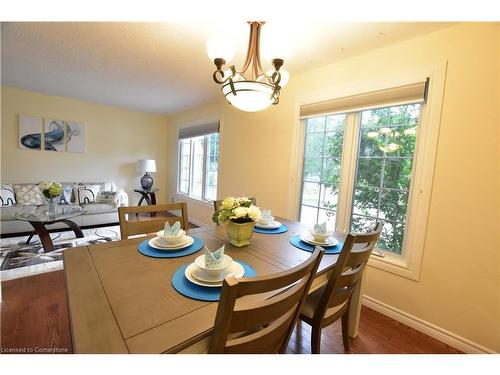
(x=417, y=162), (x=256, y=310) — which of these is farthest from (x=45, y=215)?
(x=417, y=162)

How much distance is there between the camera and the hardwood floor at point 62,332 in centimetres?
144

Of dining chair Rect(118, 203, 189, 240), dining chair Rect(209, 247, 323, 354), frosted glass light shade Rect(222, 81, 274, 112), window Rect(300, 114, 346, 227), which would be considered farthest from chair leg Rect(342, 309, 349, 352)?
frosted glass light shade Rect(222, 81, 274, 112)

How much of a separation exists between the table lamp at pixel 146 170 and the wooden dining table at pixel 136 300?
12.2 feet

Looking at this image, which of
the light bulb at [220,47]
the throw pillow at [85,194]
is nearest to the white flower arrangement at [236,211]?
the light bulb at [220,47]

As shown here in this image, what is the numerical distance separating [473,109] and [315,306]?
1.65 meters

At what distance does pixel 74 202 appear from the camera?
12.8 ft

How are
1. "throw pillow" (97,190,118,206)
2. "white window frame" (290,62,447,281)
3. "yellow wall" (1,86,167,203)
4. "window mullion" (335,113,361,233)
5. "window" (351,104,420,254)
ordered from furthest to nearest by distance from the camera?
"throw pillow" (97,190,118,206)
"yellow wall" (1,86,167,203)
"window mullion" (335,113,361,233)
"window" (351,104,420,254)
"white window frame" (290,62,447,281)

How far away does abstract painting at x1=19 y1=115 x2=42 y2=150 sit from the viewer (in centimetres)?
376

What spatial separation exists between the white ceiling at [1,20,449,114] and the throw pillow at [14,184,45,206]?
1.58 metres

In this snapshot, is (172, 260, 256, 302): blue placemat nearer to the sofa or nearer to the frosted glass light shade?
the frosted glass light shade

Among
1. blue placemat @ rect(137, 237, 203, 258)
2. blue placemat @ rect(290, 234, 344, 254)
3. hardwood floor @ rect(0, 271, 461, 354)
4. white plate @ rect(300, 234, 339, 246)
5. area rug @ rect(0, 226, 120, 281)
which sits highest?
white plate @ rect(300, 234, 339, 246)

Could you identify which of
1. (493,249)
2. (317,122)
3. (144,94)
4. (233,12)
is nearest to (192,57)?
(233,12)

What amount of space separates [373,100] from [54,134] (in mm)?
5063

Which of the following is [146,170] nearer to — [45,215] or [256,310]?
[45,215]
